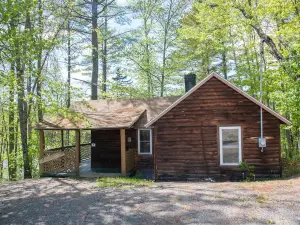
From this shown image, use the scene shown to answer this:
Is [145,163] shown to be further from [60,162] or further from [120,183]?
[60,162]

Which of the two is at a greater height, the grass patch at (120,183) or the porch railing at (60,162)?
the porch railing at (60,162)

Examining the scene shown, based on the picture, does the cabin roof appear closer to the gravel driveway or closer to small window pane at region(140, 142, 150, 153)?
small window pane at region(140, 142, 150, 153)

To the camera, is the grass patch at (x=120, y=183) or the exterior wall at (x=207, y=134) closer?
the grass patch at (x=120, y=183)

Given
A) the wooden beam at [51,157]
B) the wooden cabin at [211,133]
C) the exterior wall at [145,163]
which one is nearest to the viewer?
the wooden cabin at [211,133]

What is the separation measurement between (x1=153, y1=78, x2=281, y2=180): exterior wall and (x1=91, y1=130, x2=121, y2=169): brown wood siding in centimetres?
343

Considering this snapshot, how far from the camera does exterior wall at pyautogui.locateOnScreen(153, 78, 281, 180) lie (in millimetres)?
12602

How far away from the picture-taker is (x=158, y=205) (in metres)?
8.17

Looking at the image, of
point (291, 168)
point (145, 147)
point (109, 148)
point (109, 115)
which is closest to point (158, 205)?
point (145, 147)

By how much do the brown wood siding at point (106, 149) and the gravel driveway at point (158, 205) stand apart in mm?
4655

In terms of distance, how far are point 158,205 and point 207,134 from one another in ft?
18.7

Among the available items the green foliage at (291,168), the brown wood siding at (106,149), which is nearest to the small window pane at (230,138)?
the green foliage at (291,168)

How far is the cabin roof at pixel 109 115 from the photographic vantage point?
1439 centimetres

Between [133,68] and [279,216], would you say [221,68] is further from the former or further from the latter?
[279,216]

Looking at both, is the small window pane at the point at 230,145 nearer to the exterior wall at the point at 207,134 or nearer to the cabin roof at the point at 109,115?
the exterior wall at the point at 207,134
